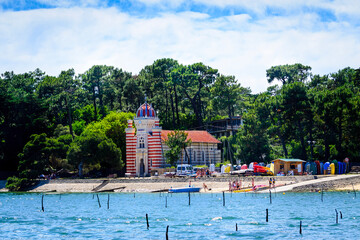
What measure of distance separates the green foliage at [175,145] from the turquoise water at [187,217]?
1760cm

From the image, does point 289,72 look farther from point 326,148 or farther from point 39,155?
point 39,155

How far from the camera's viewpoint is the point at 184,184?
2977 inches

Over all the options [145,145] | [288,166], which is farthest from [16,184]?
[288,166]

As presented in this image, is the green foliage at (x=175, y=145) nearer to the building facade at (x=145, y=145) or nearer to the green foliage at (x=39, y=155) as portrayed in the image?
the building facade at (x=145, y=145)

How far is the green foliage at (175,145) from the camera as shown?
8675 centimetres

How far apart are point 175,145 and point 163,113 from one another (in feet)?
96.3

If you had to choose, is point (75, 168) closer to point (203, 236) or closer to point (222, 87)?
point (222, 87)

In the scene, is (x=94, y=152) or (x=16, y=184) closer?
(x=94, y=152)

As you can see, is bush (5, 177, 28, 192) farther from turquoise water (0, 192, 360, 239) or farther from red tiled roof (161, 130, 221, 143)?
red tiled roof (161, 130, 221, 143)

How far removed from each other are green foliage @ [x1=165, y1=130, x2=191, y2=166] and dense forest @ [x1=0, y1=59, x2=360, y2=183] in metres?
8.01

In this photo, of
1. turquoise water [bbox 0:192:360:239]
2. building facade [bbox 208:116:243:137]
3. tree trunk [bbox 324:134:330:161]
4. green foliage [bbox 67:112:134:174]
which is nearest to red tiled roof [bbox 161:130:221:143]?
green foliage [bbox 67:112:134:174]

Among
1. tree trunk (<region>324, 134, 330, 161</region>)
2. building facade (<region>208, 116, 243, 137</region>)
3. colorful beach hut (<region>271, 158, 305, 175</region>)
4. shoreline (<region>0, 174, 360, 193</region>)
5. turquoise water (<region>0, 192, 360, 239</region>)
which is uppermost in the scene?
building facade (<region>208, 116, 243, 137</region>)

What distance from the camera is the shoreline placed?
68312 millimetres

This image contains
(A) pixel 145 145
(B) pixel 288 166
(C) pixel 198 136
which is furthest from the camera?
(C) pixel 198 136
